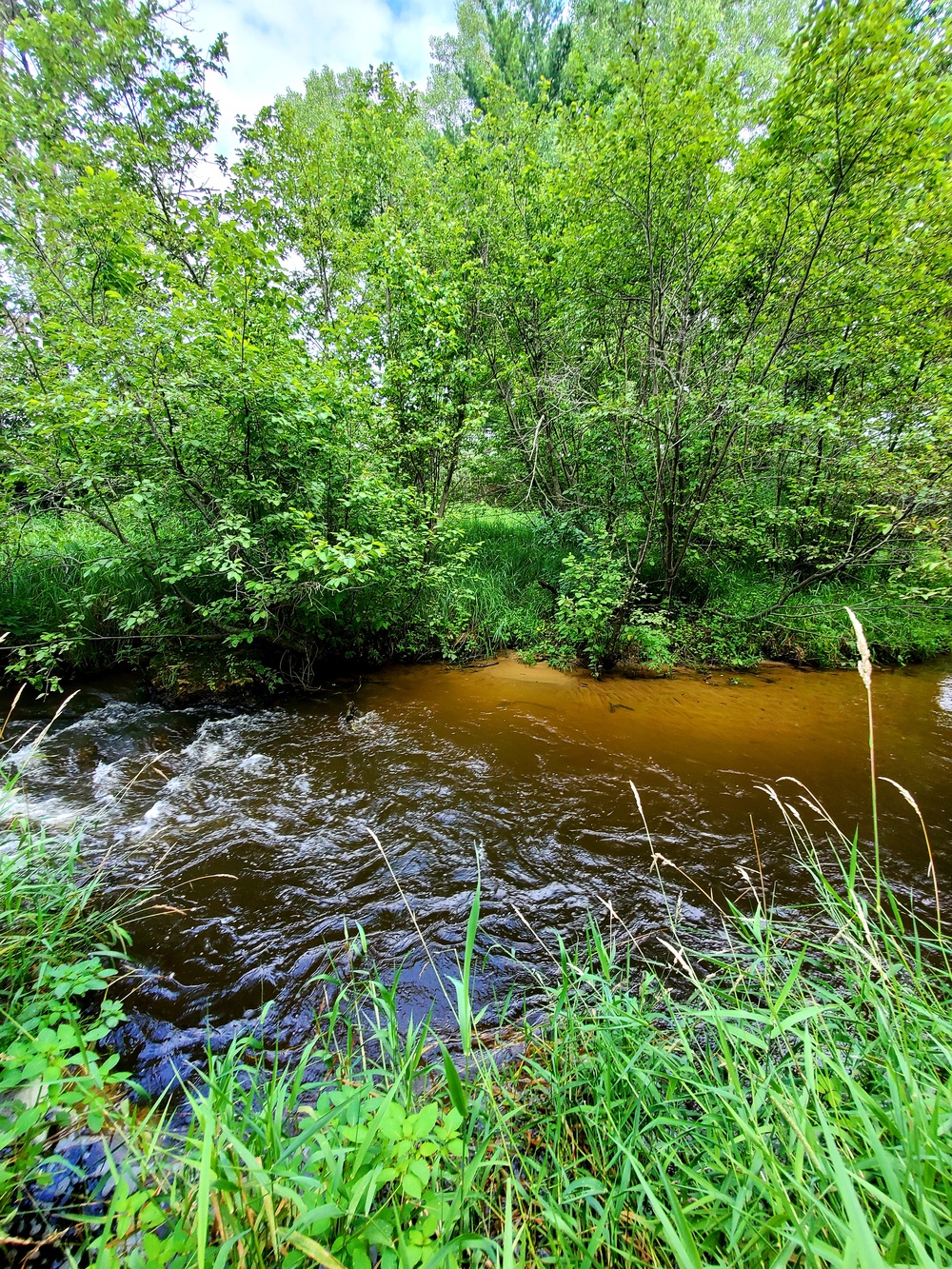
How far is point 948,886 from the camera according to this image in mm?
2502

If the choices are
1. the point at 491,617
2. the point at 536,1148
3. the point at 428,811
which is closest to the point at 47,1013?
the point at 536,1148

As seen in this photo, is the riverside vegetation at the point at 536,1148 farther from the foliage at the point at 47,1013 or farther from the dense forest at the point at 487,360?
the dense forest at the point at 487,360

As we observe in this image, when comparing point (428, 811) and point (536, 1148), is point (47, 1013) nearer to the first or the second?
point (536, 1148)

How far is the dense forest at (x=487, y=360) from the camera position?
385 cm

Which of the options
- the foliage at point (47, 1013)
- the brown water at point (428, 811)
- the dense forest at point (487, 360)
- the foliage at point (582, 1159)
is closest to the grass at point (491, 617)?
the dense forest at point (487, 360)

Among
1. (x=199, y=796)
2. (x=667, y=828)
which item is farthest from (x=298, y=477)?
(x=667, y=828)

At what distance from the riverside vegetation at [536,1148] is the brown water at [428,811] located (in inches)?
20.4

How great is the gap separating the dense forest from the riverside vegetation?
3131 mm

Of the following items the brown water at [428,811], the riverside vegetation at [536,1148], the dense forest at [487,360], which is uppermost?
the dense forest at [487,360]

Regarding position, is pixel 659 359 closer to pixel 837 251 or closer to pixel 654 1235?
pixel 837 251

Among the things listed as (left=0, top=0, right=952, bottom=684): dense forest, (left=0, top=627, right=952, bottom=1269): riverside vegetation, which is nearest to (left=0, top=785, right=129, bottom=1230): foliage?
(left=0, top=627, right=952, bottom=1269): riverside vegetation

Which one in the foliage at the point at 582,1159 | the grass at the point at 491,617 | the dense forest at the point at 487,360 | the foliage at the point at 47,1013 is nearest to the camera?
the foliage at the point at 582,1159

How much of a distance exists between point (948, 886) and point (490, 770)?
288 cm

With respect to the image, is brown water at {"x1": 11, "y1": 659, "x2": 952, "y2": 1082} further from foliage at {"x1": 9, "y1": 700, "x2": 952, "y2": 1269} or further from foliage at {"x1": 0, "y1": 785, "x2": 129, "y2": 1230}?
foliage at {"x1": 9, "y1": 700, "x2": 952, "y2": 1269}
